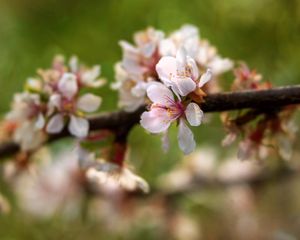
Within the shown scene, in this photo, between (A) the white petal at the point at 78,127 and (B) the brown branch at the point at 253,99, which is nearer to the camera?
(B) the brown branch at the point at 253,99

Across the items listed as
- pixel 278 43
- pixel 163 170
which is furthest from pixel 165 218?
pixel 278 43

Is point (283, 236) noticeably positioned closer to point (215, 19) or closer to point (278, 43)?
point (278, 43)

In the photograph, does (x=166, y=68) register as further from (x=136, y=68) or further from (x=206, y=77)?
(x=136, y=68)

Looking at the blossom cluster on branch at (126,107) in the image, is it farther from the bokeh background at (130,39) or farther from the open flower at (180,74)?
the bokeh background at (130,39)

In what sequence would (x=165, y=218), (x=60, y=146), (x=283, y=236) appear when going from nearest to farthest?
(x=283, y=236) < (x=165, y=218) < (x=60, y=146)

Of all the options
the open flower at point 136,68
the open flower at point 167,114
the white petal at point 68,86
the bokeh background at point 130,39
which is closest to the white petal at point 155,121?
the open flower at point 167,114

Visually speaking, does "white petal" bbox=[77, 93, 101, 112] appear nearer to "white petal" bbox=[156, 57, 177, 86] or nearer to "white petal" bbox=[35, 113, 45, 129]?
"white petal" bbox=[35, 113, 45, 129]
